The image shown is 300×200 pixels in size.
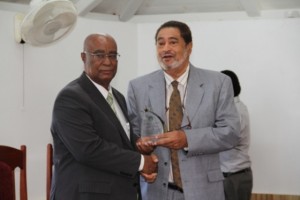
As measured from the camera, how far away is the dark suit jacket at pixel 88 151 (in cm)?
189

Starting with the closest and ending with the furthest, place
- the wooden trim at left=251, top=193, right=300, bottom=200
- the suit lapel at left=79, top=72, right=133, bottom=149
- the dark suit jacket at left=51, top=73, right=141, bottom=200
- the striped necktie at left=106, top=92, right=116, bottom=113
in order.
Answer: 1. the dark suit jacket at left=51, top=73, right=141, bottom=200
2. the suit lapel at left=79, top=72, right=133, bottom=149
3. the striped necktie at left=106, top=92, right=116, bottom=113
4. the wooden trim at left=251, top=193, right=300, bottom=200

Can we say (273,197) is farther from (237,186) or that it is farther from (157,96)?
(157,96)

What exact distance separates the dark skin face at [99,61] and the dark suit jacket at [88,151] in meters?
0.10

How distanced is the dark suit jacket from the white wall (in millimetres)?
2088

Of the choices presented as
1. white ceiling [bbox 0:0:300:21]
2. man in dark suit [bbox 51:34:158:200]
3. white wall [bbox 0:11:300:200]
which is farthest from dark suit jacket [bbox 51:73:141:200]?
white ceiling [bbox 0:0:300:21]

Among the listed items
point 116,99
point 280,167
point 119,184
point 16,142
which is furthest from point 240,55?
point 119,184

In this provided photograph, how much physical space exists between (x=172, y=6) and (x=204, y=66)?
2.50 feet

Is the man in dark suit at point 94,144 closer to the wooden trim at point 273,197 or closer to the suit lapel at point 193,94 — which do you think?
the suit lapel at point 193,94

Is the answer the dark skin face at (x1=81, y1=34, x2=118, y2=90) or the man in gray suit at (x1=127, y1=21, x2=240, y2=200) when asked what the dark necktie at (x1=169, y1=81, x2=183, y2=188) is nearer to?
the man in gray suit at (x1=127, y1=21, x2=240, y2=200)

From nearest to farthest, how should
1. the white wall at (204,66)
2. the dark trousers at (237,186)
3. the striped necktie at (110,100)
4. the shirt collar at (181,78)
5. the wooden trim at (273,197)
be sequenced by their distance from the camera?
the striped necktie at (110,100) < the shirt collar at (181,78) < the dark trousers at (237,186) < the white wall at (204,66) < the wooden trim at (273,197)

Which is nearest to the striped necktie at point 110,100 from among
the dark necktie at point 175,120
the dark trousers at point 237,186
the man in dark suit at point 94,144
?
the man in dark suit at point 94,144

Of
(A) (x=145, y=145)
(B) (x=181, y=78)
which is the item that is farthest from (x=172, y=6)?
(A) (x=145, y=145)

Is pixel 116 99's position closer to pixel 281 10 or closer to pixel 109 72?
pixel 109 72

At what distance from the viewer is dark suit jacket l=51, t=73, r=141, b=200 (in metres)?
1.89
